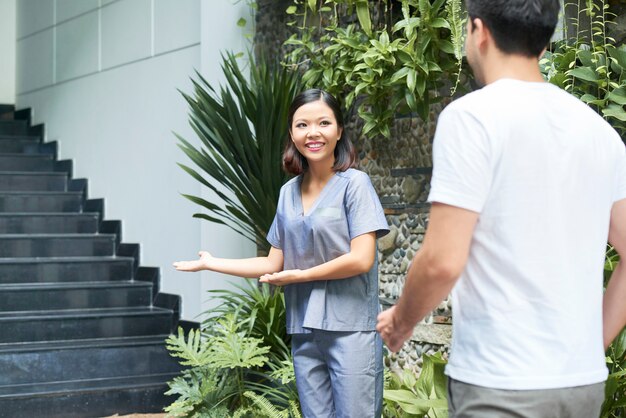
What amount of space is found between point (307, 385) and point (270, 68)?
286 cm

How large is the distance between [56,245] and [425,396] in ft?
12.9

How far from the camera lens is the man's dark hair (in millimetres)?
1464

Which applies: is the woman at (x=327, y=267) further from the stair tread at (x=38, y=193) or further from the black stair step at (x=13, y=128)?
the black stair step at (x=13, y=128)

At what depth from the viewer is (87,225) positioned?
720cm

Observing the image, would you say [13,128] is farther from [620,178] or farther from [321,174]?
[620,178]

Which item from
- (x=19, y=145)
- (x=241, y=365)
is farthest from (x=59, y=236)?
(x=241, y=365)

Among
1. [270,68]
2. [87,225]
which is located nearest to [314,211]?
[270,68]

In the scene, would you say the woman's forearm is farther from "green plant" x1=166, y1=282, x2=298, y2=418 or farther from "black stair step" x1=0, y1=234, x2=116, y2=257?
"black stair step" x1=0, y1=234, x2=116, y2=257

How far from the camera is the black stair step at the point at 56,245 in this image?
21.6 feet

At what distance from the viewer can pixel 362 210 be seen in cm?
273

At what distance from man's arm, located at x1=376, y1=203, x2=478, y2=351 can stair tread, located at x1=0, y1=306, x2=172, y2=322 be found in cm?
475

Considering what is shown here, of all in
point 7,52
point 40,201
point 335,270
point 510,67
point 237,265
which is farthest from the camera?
point 7,52

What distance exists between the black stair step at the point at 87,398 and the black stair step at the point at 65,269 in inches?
48.0

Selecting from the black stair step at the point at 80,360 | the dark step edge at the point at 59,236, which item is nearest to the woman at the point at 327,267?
the black stair step at the point at 80,360
